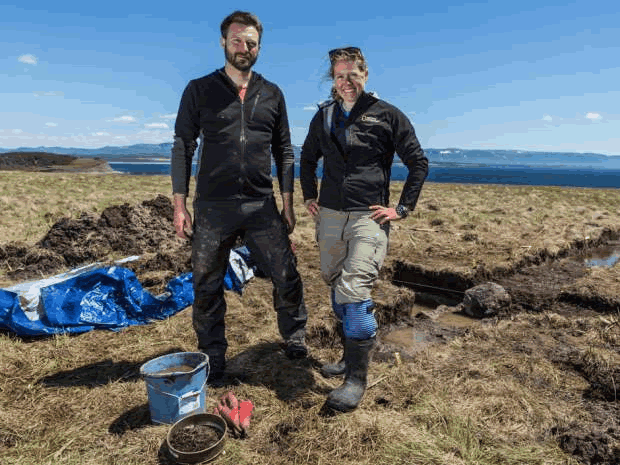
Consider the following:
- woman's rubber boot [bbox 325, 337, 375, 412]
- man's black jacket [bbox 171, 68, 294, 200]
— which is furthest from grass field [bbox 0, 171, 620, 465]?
man's black jacket [bbox 171, 68, 294, 200]

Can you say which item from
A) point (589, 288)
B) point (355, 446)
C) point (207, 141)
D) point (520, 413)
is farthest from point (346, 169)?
point (589, 288)

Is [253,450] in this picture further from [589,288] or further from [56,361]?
[589,288]

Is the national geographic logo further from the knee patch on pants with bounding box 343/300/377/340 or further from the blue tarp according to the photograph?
the blue tarp

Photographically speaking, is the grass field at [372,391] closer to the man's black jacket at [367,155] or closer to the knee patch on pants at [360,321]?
the knee patch on pants at [360,321]

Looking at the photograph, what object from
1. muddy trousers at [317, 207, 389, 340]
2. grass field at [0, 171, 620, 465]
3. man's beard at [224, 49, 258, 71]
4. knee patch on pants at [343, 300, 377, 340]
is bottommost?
grass field at [0, 171, 620, 465]

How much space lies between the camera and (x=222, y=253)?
3.92m

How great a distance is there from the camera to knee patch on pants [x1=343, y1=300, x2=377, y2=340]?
3.49 metres

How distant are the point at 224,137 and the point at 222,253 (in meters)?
1.07

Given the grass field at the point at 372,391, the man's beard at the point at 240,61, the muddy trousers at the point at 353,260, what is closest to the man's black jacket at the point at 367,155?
the muddy trousers at the point at 353,260

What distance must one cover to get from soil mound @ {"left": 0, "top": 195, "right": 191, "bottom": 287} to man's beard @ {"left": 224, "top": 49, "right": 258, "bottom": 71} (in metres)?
4.28

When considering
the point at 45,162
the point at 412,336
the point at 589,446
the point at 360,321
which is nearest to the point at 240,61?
the point at 360,321

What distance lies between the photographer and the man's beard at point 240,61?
3.70 meters

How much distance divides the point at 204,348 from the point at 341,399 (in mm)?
1454

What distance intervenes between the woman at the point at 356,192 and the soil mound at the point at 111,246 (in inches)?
164
